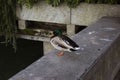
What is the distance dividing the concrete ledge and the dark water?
251cm

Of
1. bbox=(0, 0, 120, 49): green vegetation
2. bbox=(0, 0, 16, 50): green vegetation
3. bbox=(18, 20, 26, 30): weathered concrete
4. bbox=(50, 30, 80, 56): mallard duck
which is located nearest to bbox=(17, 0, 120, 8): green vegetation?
bbox=(0, 0, 120, 49): green vegetation

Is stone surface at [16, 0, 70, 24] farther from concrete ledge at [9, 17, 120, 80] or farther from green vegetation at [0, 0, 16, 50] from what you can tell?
concrete ledge at [9, 17, 120, 80]

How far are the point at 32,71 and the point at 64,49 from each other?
0.54 metres

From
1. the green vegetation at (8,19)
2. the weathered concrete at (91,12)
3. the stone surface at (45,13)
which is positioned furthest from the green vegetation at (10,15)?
the weathered concrete at (91,12)

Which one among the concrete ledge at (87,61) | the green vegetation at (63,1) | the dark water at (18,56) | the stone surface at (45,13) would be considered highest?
the green vegetation at (63,1)

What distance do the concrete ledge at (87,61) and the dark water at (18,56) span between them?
8.24ft

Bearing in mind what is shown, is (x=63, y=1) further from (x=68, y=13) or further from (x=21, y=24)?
(x=21, y=24)

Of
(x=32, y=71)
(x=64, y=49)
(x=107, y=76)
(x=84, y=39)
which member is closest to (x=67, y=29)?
(x=84, y=39)

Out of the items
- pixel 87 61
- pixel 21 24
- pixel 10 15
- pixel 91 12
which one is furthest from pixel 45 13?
pixel 87 61

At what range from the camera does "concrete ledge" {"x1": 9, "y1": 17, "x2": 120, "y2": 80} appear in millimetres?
3010

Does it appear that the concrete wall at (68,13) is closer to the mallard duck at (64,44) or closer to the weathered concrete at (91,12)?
the weathered concrete at (91,12)

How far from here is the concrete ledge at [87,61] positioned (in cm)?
301

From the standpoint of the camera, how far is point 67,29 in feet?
18.4

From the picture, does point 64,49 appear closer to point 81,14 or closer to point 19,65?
point 81,14
